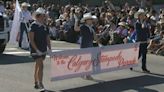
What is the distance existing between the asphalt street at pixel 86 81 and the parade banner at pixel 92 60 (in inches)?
A: 10.1

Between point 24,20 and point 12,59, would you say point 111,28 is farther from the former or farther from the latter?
point 12,59

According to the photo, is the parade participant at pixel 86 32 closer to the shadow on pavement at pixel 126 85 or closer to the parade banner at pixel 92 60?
the parade banner at pixel 92 60

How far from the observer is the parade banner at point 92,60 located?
10.7 m

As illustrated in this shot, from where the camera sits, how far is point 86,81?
1176 cm

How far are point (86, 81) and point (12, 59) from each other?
4.12 metres

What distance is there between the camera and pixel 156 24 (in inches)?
776

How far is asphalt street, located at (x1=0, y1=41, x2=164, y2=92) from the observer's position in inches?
428

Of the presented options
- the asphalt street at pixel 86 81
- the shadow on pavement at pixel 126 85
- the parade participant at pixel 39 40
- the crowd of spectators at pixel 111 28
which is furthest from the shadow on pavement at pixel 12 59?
the parade participant at pixel 39 40

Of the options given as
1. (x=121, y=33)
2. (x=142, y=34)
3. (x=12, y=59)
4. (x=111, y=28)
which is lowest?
(x=12, y=59)

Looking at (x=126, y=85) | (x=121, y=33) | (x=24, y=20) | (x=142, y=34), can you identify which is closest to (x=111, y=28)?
(x=121, y=33)

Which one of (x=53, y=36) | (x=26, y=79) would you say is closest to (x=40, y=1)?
(x=53, y=36)

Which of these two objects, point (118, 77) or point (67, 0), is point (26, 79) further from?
point (67, 0)

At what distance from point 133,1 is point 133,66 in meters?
22.3

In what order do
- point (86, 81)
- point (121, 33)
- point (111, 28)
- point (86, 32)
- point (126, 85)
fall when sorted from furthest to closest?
point (111, 28), point (121, 33), point (86, 32), point (86, 81), point (126, 85)
